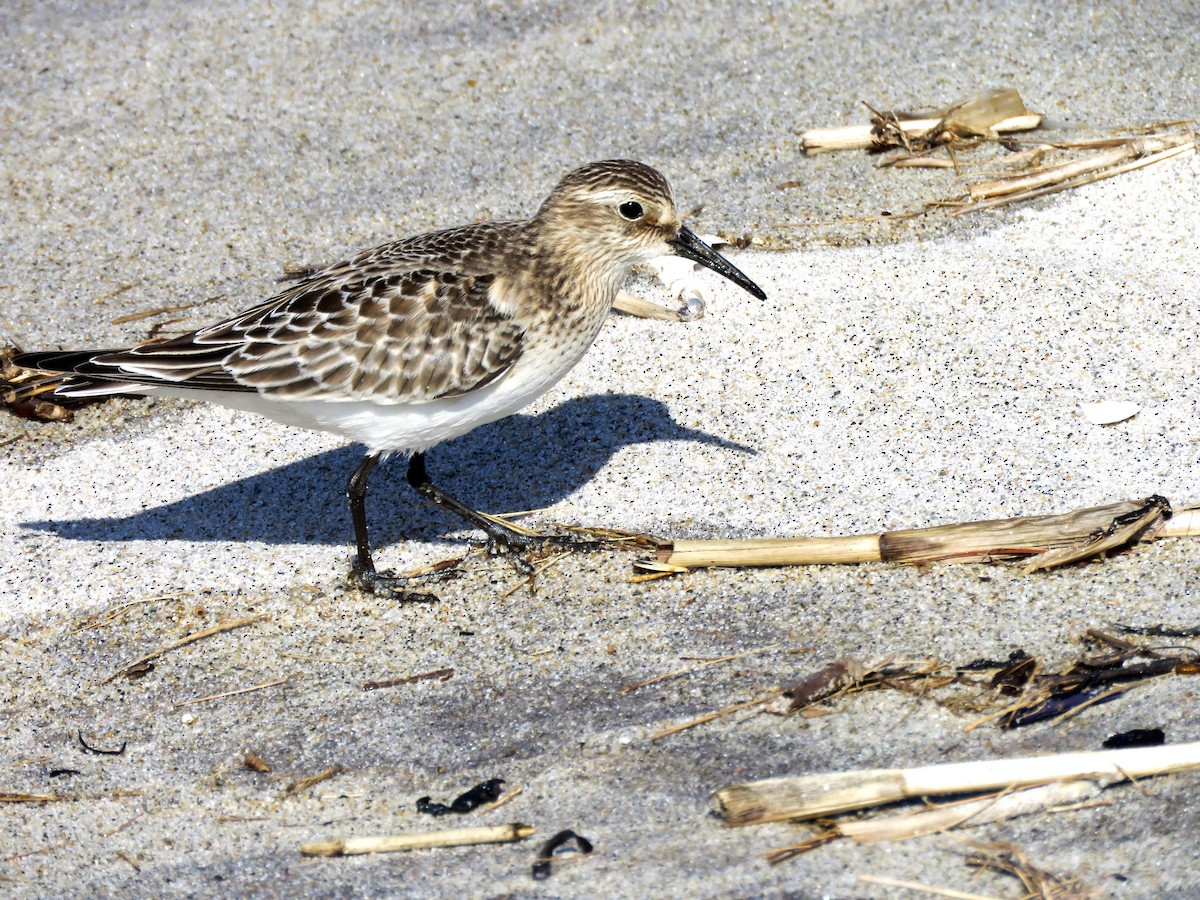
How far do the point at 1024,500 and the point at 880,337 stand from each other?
119 cm

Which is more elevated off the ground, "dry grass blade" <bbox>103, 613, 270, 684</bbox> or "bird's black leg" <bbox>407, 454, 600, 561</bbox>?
"bird's black leg" <bbox>407, 454, 600, 561</bbox>

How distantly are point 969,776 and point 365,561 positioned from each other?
2.55 m

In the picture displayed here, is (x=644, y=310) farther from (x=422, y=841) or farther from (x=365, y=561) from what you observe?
(x=422, y=841)

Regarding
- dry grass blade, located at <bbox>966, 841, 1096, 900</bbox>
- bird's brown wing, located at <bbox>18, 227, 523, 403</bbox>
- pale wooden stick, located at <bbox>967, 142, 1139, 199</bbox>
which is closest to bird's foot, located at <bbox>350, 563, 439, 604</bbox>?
bird's brown wing, located at <bbox>18, 227, 523, 403</bbox>

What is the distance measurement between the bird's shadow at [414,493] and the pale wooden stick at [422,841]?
6.45 ft

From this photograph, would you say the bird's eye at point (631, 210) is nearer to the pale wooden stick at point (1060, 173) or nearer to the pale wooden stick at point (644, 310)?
the pale wooden stick at point (644, 310)

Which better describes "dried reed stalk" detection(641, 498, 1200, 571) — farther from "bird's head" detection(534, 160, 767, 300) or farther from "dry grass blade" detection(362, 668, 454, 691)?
"bird's head" detection(534, 160, 767, 300)

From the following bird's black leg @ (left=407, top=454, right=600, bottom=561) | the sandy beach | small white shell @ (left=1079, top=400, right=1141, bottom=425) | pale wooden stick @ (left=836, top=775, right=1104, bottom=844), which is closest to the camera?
pale wooden stick @ (left=836, top=775, right=1104, bottom=844)

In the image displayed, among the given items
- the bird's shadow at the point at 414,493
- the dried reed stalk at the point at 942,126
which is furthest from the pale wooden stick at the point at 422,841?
the dried reed stalk at the point at 942,126

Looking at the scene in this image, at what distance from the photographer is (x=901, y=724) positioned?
12.5ft

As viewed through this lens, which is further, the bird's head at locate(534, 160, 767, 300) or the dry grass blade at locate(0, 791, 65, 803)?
the bird's head at locate(534, 160, 767, 300)

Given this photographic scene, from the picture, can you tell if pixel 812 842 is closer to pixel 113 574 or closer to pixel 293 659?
pixel 293 659

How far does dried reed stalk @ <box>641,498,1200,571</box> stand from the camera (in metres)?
4.46

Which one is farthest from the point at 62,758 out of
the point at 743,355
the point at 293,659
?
the point at 743,355
